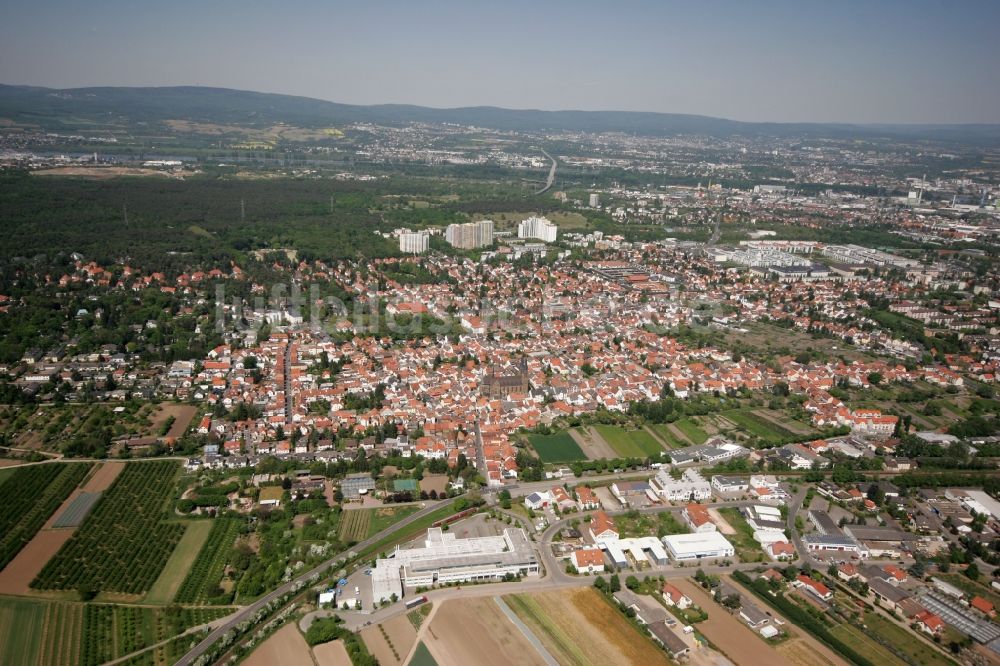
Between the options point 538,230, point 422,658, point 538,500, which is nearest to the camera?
point 422,658

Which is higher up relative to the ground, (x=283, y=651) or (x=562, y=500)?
(x=562, y=500)

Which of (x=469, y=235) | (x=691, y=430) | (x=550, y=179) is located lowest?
(x=691, y=430)

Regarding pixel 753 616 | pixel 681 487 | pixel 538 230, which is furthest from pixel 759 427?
pixel 538 230

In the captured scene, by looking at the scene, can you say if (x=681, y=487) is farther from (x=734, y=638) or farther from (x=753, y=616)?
(x=734, y=638)

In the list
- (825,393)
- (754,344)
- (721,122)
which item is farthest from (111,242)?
(721,122)

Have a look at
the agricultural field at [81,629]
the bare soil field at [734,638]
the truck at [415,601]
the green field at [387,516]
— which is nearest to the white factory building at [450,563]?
the truck at [415,601]

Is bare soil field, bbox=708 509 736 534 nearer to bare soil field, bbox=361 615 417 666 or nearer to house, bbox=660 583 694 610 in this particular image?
house, bbox=660 583 694 610

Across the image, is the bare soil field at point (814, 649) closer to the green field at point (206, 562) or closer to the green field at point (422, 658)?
the green field at point (422, 658)
